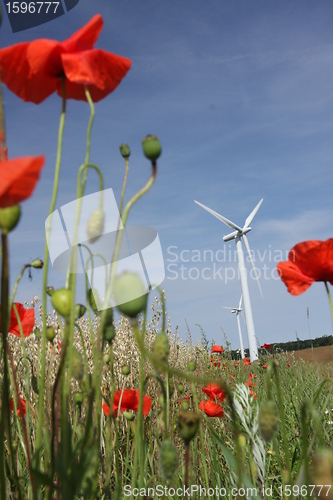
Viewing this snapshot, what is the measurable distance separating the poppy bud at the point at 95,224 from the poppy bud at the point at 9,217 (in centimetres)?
13

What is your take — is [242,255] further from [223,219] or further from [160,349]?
[160,349]

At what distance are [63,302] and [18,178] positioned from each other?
19 centimetres

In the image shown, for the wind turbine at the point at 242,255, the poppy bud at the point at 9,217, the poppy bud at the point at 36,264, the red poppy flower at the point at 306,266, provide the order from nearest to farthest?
the poppy bud at the point at 9,217 < the red poppy flower at the point at 306,266 < the poppy bud at the point at 36,264 < the wind turbine at the point at 242,255

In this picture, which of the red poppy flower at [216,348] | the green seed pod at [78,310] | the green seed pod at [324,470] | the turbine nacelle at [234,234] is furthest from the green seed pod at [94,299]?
the turbine nacelle at [234,234]

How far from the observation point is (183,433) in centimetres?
83

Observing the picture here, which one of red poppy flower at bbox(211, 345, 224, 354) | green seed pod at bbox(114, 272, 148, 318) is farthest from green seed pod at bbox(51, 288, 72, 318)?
red poppy flower at bbox(211, 345, 224, 354)

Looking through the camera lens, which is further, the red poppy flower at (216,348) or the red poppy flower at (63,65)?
the red poppy flower at (216,348)

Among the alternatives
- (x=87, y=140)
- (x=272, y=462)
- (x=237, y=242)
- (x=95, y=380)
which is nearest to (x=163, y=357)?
(x=95, y=380)

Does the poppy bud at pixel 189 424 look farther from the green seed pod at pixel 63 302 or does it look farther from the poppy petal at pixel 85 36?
the poppy petal at pixel 85 36

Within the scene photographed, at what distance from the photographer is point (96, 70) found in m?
0.78

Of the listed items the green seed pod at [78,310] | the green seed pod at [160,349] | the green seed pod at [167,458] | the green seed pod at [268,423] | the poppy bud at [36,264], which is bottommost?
the green seed pod at [167,458]

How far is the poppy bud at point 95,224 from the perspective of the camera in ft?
2.44

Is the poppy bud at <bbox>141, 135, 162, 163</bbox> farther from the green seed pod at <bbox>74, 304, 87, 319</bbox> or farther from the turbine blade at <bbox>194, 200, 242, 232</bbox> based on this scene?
the turbine blade at <bbox>194, 200, 242, 232</bbox>

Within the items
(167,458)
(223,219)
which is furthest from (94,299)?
(223,219)
